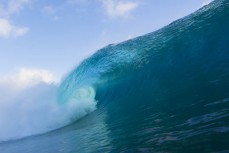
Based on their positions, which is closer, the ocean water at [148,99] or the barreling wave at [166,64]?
the ocean water at [148,99]

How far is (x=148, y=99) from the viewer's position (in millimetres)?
12836

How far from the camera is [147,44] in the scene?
81.2 feet

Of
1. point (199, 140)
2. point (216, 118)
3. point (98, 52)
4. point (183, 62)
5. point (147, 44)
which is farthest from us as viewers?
point (98, 52)

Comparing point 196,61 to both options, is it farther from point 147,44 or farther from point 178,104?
point 147,44

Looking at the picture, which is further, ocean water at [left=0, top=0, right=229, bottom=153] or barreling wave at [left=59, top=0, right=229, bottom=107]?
barreling wave at [left=59, top=0, right=229, bottom=107]

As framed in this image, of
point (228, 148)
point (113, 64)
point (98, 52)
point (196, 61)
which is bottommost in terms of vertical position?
point (228, 148)

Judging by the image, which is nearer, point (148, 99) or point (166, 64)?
point (148, 99)

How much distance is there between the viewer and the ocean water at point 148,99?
6598mm

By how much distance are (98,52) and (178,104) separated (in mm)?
20810

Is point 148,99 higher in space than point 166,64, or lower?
lower

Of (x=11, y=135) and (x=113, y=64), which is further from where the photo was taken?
(x=113, y=64)

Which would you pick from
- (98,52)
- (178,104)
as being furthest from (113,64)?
(178,104)

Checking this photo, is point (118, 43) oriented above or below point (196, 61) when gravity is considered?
above

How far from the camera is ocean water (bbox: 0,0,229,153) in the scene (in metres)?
6.60
